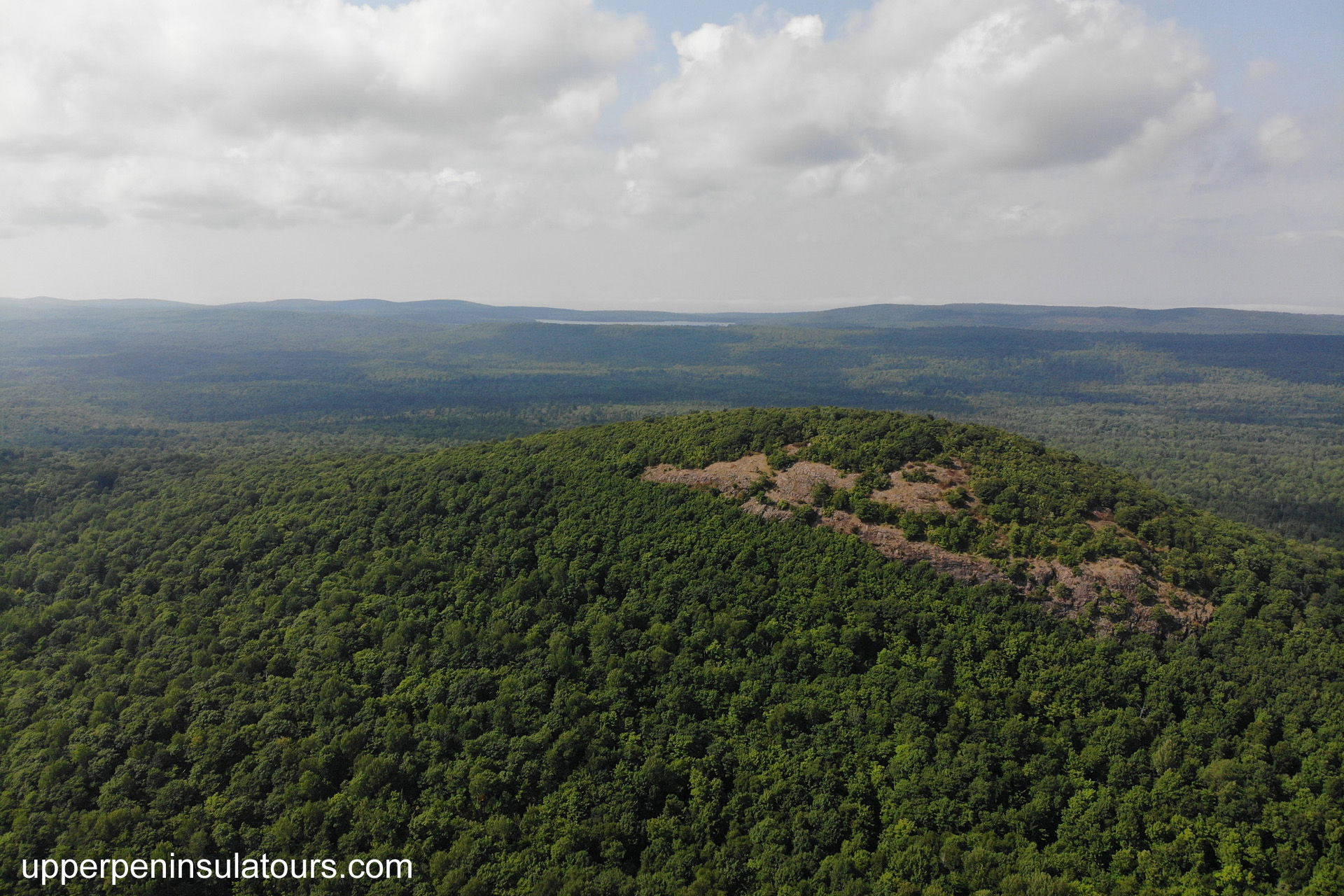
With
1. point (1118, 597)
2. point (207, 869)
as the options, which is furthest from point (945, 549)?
point (207, 869)

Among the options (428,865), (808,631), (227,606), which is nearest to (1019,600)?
(808,631)

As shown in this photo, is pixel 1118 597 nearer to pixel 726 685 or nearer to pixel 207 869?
pixel 726 685

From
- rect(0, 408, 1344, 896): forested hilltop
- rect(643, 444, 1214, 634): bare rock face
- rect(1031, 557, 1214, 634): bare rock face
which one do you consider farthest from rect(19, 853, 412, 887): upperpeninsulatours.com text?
rect(1031, 557, 1214, 634): bare rock face

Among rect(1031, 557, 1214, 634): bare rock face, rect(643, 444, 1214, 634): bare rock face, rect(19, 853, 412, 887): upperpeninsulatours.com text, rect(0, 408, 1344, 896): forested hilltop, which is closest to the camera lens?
rect(0, 408, 1344, 896): forested hilltop

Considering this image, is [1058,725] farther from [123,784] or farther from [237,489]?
[237,489]

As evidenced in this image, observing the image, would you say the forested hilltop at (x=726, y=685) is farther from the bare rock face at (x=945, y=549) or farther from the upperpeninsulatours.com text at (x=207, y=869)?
the upperpeninsulatours.com text at (x=207, y=869)

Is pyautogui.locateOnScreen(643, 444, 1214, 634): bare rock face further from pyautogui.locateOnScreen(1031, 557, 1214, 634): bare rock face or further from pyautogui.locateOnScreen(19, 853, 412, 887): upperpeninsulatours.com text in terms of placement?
pyautogui.locateOnScreen(19, 853, 412, 887): upperpeninsulatours.com text
